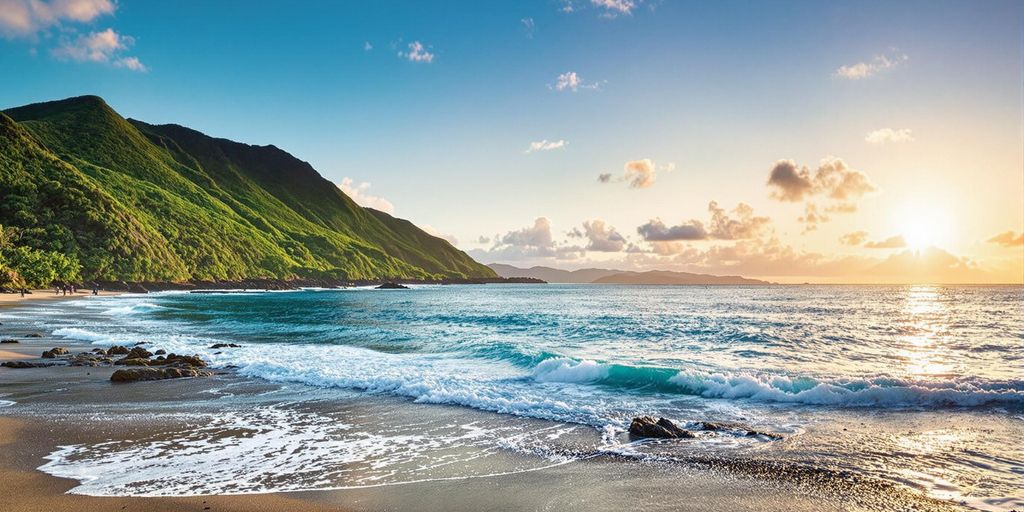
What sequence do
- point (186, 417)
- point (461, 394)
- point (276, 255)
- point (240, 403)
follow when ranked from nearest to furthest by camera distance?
1. point (186, 417)
2. point (240, 403)
3. point (461, 394)
4. point (276, 255)

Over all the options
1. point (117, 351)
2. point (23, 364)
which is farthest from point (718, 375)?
point (117, 351)

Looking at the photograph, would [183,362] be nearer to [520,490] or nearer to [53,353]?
[53,353]

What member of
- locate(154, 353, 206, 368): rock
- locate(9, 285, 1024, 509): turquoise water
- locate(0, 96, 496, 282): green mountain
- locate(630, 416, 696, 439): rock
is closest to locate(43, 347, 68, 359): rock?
locate(9, 285, 1024, 509): turquoise water

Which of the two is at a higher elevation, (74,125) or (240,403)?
(74,125)

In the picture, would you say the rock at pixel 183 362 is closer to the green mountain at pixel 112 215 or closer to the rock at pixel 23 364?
the rock at pixel 23 364

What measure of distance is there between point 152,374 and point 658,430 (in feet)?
58.0

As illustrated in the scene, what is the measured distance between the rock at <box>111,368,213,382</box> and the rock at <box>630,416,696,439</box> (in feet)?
54.1

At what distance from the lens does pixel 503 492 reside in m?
8.31

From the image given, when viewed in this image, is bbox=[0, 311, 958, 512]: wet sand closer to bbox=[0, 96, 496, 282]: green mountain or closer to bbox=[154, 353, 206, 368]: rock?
bbox=[154, 353, 206, 368]: rock

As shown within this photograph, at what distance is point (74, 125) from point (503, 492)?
247785 mm

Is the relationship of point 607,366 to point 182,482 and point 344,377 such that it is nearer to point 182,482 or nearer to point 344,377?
point 344,377

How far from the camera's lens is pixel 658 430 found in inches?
459

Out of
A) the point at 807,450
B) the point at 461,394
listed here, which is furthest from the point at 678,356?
the point at 807,450

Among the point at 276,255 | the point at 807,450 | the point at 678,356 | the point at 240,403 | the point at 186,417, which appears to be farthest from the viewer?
the point at 276,255
